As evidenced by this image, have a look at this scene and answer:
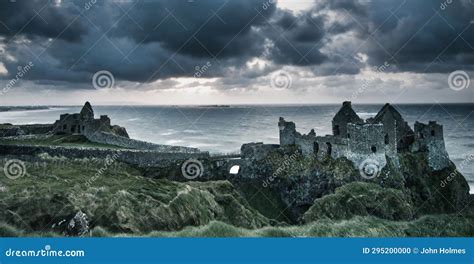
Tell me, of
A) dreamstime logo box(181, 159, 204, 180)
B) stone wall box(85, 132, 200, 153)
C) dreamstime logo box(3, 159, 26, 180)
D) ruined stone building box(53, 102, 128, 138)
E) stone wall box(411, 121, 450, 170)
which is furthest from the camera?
ruined stone building box(53, 102, 128, 138)

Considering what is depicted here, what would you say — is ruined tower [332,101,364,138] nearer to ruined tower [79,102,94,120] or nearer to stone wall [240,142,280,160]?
stone wall [240,142,280,160]

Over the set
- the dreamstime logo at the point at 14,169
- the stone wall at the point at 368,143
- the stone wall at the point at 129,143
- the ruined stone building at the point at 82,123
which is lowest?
the dreamstime logo at the point at 14,169

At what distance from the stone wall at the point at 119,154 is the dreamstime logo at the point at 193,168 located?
525mm

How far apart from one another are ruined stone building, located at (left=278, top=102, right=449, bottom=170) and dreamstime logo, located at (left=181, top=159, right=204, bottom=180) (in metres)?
9.27

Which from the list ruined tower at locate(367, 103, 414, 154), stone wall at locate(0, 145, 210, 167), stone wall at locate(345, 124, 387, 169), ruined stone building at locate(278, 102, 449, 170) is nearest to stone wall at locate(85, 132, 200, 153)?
stone wall at locate(0, 145, 210, 167)

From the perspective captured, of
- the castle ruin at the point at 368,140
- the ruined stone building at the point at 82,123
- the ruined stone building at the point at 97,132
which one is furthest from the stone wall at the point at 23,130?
the castle ruin at the point at 368,140

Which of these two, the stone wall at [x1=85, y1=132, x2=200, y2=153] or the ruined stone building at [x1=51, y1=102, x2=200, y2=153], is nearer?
the stone wall at [x1=85, y1=132, x2=200, y2=153]

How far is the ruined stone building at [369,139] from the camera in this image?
113 feet

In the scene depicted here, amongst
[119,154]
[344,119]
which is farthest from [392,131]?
[119,154]

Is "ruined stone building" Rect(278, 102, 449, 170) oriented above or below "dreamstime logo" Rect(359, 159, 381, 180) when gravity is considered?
above

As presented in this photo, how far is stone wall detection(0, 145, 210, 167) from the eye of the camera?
1281 inches

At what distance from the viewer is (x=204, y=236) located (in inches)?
480

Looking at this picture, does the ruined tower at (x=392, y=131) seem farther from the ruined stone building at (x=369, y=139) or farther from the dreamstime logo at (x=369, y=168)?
the dreamstime logo at (x=369, y=168)

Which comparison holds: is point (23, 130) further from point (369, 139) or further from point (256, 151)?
point (369, 139)
